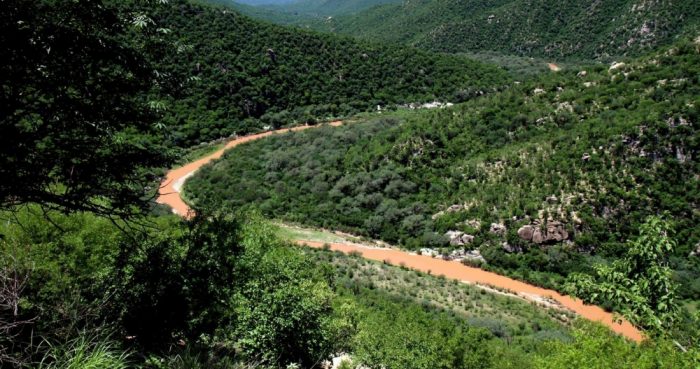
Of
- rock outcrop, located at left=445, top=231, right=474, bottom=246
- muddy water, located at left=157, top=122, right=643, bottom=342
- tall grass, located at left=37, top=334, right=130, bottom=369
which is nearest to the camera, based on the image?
tall grass, located at left=37, top=334, right=130, bottom=369

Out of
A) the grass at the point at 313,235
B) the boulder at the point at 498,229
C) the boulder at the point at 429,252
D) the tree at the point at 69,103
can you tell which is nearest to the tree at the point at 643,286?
the tree at the point at 69,103

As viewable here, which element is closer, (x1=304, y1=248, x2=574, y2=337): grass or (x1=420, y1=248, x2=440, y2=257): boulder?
(x1=304, y1=248, x2=574, y2=337): grass

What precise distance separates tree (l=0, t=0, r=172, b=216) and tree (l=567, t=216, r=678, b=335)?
7497mm

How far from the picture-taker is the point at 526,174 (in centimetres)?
3447

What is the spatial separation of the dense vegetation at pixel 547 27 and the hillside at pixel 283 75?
36.2m

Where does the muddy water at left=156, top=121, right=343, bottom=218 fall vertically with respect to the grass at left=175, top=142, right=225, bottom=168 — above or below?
below

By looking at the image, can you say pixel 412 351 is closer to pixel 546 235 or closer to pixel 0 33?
pixel 0 33

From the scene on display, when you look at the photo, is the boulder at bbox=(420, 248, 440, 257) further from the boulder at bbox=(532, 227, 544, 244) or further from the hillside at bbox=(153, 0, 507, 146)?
the hillside at bbox=(153, 0, 507, 146)

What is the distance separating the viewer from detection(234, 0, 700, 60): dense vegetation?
91.8m

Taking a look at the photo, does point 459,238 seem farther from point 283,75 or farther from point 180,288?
point 283,75

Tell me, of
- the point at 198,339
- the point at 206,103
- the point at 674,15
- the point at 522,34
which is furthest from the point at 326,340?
the point at 522,34

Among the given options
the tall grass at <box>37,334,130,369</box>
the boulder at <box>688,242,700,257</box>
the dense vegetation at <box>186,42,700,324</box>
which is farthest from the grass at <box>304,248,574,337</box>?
the tall grass at <box>37,334,130,369</box>

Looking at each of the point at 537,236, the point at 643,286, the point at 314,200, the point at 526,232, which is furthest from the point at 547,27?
the point at 643,286

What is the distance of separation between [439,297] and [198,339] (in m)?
18.2
